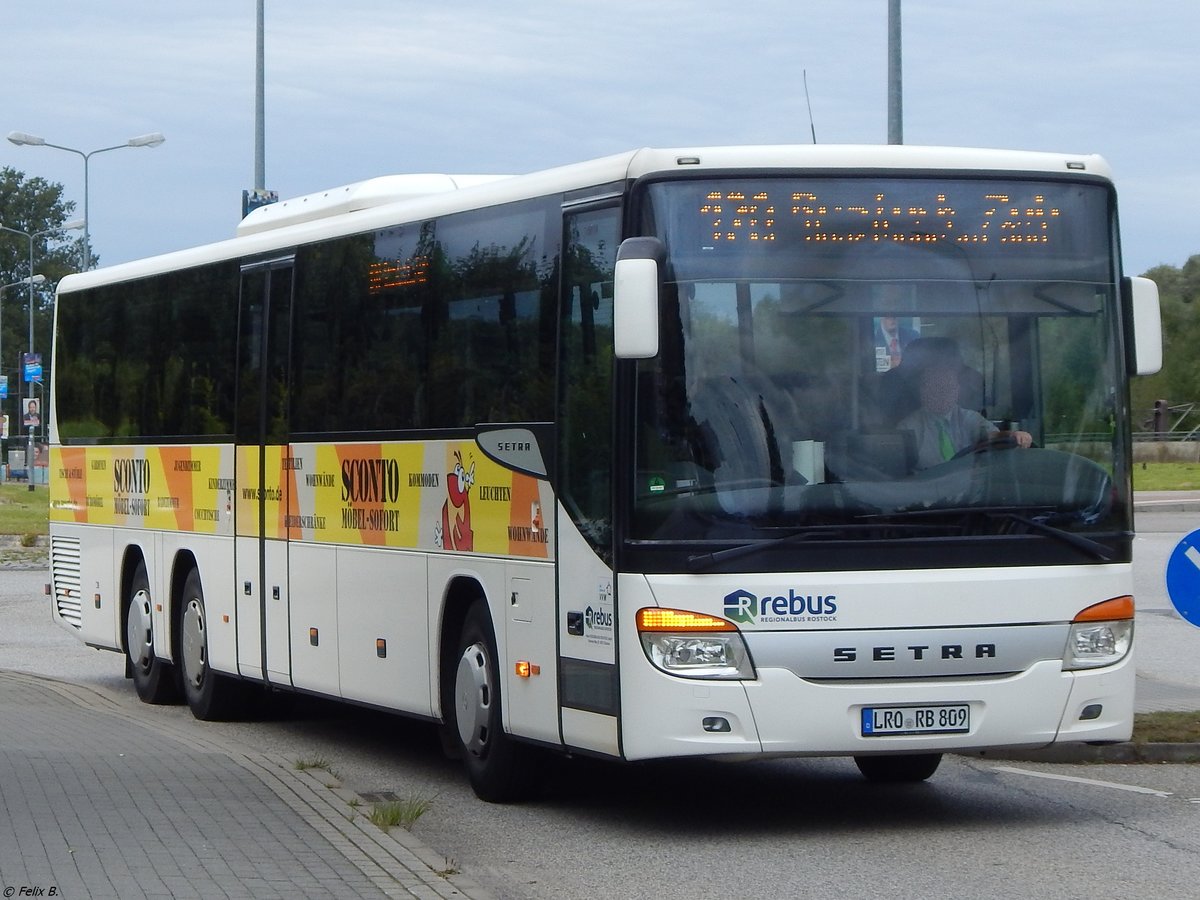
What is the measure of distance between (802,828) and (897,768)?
64.8 inches

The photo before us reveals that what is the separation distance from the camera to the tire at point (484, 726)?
1094 centimetres

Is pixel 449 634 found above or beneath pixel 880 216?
beneath

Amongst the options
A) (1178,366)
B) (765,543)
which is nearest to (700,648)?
(765,543)

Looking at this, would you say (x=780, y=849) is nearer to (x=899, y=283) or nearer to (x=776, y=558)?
(x=776, y=558)

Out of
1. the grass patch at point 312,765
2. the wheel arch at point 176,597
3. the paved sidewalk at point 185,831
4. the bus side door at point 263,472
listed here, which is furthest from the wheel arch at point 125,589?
the grass patch at point 312,765

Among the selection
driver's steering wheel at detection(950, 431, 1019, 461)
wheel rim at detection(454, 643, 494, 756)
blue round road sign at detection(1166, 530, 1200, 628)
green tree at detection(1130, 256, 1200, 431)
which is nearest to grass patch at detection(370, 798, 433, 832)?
wheel rim at detection(454, 643, 494, 756)

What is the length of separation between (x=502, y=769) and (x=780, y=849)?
6.31 ft

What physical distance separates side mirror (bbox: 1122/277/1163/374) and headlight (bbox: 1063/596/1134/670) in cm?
114

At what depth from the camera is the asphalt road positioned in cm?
867

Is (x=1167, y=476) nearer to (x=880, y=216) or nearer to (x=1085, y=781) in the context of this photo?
(x=1085, y=781)

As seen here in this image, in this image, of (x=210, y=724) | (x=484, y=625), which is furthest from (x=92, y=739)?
(x=484, y=625)

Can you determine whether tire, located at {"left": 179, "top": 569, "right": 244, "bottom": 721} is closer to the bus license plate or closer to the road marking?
the road marking

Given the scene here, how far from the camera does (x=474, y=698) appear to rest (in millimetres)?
11164

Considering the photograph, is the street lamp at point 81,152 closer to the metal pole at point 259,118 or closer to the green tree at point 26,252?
the metal pole at point 259,118
